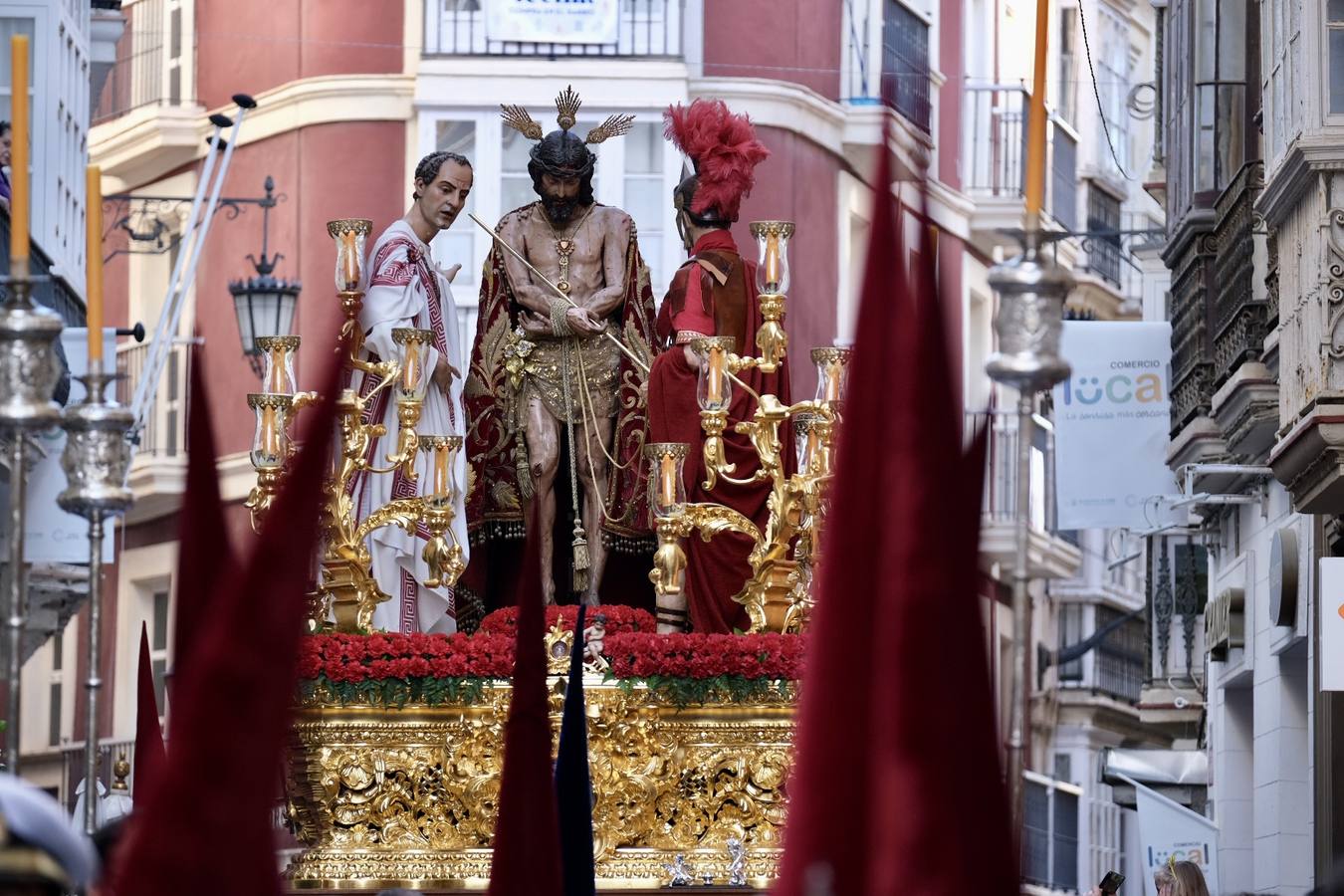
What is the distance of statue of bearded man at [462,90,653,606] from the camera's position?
1323 cm

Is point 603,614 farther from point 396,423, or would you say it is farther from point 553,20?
point 553,20

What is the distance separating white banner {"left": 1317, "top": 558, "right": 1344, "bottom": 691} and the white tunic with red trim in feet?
12.3

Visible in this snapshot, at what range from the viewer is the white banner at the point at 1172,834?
18531 millimetres

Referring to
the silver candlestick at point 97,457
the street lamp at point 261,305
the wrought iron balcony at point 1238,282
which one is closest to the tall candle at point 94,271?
the silver candlestick at point 97,457

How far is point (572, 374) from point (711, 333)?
0.61m

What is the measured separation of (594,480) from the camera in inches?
521

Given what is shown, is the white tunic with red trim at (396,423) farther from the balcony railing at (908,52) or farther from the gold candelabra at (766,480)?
the balcony railing at (908,52)

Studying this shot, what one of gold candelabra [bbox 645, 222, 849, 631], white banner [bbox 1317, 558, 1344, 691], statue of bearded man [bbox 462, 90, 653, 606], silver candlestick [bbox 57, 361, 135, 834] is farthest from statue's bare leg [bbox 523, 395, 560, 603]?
silver candlestick [bbox 57, 361, 135, 834]

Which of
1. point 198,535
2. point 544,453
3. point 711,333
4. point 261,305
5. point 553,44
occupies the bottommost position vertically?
point 198,535

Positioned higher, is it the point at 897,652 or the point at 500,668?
the point at 897,652

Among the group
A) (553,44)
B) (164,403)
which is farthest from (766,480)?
(164,403)

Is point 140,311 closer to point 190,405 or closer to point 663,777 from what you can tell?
point 663,777

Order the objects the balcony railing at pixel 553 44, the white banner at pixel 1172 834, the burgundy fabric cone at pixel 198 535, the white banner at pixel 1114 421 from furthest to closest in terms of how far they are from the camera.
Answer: the balcony railing at pixel 553 44
the white banner at pixel 1114 421
the white banner at pixel 1172 834
the burgundy fabric cone at pixel 198 535

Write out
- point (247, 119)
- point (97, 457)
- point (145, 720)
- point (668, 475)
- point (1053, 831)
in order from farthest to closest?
point (1053, 831) → point (247, 119) → point (668, 475) → point (145, 720) → point (97, 457)
